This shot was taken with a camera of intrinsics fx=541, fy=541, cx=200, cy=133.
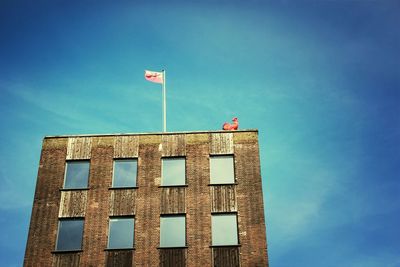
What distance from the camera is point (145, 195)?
37.7 meters

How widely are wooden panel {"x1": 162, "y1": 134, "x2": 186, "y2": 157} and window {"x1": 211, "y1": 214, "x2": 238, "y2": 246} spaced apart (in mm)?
5598

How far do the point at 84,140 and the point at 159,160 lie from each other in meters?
5.94

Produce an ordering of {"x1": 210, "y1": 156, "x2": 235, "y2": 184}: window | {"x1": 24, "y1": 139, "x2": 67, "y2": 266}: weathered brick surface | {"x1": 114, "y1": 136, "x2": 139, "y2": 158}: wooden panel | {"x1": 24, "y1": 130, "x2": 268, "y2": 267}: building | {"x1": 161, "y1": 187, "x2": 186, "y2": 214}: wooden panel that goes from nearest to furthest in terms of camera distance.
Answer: {"x1": 24, "y1": 130, "x2": 268, "y2": 267}: building
{"x1": 24, "y1": 139, "x2": 67, "y2": 266}: weathered brick surface
{"x1": 161, "y1": 187, "x2": 186, "y2": 214}: wooden panel
{"x1": 210, "y1": 156, "x2": 235, "y2": 184}: window
{"x1": 114, "y1": 136, "x2": 139, "y2": 158}: wooden panel

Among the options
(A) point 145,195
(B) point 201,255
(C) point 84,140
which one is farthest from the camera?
(C) point 84,140

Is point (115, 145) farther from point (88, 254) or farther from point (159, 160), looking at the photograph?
point (88, 254)

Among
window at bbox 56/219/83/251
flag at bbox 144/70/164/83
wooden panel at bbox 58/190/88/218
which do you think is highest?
flag at bbox 144/70/164/83

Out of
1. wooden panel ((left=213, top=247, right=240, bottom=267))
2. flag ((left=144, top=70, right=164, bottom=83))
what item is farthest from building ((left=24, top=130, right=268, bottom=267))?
flag ((left=144, top=70, right=164, bottom=83))

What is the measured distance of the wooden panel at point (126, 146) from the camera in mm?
39375

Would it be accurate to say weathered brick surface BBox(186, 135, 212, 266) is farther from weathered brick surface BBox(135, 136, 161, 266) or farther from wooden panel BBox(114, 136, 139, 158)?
wooden panel BBox(114, 136, 139, 158)

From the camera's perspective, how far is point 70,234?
3666cm

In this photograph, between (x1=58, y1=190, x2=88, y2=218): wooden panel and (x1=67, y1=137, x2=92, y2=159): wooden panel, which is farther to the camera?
(x1=67, y1=137, x2=92, y2=159): wooden panel

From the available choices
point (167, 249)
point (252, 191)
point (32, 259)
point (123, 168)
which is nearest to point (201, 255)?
point (167, 249)

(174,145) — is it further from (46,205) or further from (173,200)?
(46,205)

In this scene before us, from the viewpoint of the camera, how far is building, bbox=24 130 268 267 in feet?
117
